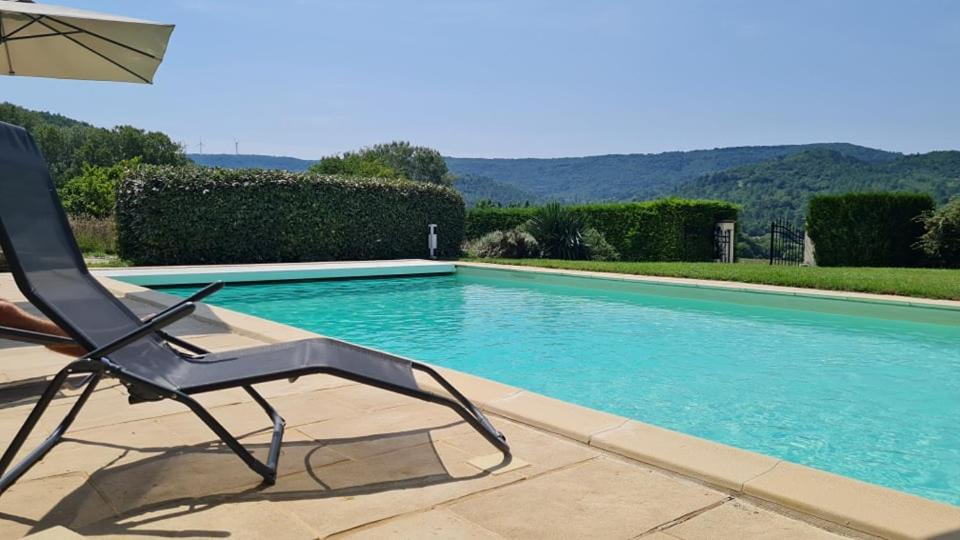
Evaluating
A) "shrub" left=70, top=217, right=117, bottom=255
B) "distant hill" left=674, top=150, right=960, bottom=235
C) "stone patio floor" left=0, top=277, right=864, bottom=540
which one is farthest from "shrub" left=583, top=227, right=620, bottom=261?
"distant hill" left=674, top=150, right=960, bottom=235

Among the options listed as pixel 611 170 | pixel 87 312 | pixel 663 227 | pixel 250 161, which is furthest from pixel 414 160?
A: pixel 87 312

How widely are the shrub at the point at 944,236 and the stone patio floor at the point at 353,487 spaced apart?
13.3 metres

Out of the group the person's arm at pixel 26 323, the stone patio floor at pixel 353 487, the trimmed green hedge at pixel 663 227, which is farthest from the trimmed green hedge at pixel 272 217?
the stone patio floor at pixel 353 487

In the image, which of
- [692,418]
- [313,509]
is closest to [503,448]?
[313,509]

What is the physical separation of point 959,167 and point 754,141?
4666 centimetres

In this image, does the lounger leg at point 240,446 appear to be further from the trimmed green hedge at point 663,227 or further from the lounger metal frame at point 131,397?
the trimmed green hedge at point 663,227

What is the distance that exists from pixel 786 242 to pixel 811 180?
38248mm

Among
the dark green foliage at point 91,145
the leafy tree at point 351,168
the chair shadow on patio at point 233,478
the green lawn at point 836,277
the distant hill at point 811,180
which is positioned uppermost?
the dark green foliage at point 91,145

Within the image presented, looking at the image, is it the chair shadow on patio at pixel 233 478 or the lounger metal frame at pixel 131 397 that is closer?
the chair shadow on patio at pixel 233 478

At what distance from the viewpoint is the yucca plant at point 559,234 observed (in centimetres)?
1667

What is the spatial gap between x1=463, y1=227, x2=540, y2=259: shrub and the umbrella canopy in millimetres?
11370

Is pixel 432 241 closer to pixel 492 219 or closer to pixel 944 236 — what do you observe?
pixel 492 219

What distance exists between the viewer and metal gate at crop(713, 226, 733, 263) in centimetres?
1691

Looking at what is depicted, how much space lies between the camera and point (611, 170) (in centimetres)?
10188
